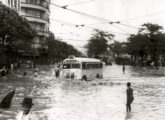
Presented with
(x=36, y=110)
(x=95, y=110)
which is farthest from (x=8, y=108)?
(x=95, y=110)

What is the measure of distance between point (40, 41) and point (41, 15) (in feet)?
21.3

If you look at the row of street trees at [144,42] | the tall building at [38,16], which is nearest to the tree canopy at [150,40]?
the row of street trees at [144,42]

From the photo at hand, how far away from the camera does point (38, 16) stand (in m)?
96.2

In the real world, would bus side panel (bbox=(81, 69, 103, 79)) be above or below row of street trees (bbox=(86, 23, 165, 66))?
below

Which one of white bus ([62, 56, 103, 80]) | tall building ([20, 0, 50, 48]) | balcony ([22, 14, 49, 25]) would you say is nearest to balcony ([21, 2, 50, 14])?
tall building ([20, 0, 50, 48])

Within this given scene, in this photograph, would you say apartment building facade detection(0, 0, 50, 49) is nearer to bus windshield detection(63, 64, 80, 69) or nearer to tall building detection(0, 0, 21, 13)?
tall building detection(0, 0, 21, 13)

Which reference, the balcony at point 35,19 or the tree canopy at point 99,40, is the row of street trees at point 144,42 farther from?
the balcony at point 35,19

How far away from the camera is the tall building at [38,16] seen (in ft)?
303

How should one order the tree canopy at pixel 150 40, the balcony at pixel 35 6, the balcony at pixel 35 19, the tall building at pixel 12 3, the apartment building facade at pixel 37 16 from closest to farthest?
the tall building at pixel 12 3 → the balcony at pixel 35 19 → the balcony at pixel 35 6 → the apartment building facade at pixel 37 16 → the tree canopy at pixel 150 40

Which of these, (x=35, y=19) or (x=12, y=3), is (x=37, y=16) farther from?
(x=12, y=3)

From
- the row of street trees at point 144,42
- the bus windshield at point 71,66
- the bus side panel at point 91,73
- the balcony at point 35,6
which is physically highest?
the balcony at point 35,6

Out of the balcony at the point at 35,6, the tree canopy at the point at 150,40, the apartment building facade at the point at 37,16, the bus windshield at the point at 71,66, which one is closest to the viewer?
the bus windshield at the point at 71,66

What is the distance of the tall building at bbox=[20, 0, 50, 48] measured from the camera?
9240 centimetres

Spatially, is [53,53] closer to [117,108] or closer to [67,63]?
[67,63]
